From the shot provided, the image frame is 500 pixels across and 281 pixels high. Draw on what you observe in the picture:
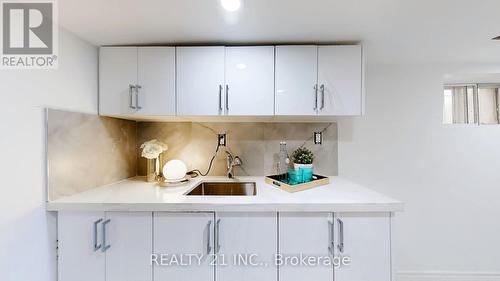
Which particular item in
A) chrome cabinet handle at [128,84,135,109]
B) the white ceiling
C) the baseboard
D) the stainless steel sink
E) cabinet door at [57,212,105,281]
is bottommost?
the baseboard

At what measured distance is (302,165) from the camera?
1870 millimetres

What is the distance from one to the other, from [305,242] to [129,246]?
103 centimetres

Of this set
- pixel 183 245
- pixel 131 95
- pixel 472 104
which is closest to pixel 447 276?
pixel 472 104

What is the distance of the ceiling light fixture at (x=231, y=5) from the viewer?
1126 mm

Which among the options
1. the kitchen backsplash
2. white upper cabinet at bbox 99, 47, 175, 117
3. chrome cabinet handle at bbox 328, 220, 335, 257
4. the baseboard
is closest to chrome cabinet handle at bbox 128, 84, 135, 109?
white upper cabinet at bbox 99, 47, 175, 117

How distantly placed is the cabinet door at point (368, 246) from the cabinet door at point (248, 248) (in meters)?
0.39

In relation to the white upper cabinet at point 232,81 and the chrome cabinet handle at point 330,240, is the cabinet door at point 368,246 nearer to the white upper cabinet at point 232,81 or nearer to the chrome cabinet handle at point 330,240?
the chrome cabinet handle at point 330,240

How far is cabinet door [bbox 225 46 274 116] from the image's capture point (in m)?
1.60

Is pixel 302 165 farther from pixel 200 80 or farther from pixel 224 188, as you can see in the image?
pixel 200 80

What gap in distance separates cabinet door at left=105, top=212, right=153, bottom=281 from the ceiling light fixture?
125 centimetres

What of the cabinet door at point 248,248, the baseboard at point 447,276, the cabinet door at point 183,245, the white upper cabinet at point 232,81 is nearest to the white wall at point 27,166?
the white upper cabinet at point 232,81

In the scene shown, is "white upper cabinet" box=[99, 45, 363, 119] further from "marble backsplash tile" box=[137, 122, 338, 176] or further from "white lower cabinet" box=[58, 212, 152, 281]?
"white lower cabinet" box=[58, 212, 152, 281]

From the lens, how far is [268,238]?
125 centimetres

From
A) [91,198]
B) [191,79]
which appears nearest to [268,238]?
[91,198]
